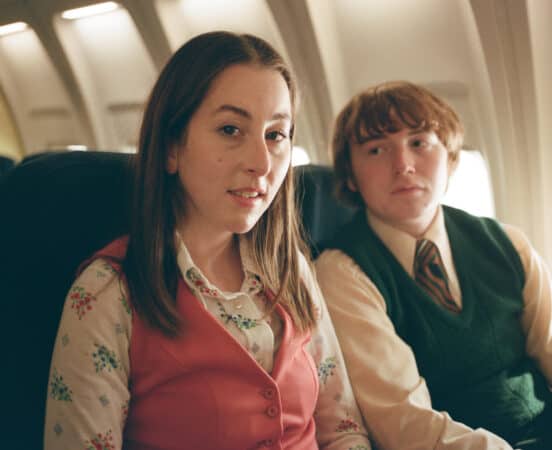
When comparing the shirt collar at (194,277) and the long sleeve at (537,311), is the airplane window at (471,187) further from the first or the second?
the shirt collar at (194,277)

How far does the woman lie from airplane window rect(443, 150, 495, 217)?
75.9 inches

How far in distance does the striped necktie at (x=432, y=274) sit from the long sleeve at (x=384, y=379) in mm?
181

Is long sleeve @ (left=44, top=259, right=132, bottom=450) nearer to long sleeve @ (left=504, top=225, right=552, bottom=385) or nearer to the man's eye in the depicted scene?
the man's eye

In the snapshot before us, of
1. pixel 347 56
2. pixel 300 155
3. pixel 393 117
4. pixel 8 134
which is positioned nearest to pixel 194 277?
pixel 393 117

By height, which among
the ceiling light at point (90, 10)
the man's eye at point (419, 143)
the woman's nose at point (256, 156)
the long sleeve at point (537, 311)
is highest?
the ceiling light at point (90, 10)

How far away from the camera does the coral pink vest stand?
3.41ft

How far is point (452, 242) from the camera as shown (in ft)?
5.53

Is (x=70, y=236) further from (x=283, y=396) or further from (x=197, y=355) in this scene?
(x=283, y=396)

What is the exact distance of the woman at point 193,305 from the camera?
984mm

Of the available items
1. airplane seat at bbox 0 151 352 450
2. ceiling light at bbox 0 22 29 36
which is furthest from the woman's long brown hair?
ceiling light at bbox 0 22 29 36

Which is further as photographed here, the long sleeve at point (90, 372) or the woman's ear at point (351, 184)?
the woman's ear at point (351, 184)

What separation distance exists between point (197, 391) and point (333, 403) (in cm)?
42

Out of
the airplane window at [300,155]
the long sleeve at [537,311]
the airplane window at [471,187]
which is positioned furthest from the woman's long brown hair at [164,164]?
the airplane window at [300,155]

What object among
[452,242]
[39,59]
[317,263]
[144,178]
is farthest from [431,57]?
[39,59]
